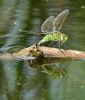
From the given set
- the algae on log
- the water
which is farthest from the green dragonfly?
the water

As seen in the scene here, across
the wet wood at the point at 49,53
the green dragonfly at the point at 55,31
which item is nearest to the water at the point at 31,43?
the wet wood at the point at 49,53

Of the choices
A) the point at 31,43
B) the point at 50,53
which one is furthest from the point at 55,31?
the point at 31,43

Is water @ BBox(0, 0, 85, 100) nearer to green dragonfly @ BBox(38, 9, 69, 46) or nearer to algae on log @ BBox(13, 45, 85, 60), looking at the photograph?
algae on log @ BBox(13, 45, 85, 60)

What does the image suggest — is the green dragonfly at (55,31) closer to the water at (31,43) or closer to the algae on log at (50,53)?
the algae on log at (50,53)

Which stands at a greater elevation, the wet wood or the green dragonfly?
the green dragonfly

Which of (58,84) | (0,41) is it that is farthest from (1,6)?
(58,84)

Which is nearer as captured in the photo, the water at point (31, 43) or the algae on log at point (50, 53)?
the water at point (31, 43)
